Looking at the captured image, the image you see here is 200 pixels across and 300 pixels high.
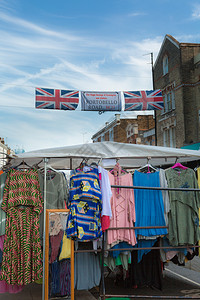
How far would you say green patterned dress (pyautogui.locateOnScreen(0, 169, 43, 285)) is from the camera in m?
5.47

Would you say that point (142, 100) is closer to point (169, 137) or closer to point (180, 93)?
point (180, 93)

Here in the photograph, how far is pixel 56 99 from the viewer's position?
1509 centimetres

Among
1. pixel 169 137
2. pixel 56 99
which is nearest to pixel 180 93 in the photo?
pixel 169 137

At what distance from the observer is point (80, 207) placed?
5070 millimetres

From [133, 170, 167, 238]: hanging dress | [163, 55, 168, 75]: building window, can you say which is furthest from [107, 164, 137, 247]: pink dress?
[163, 55, 168, 75]: building window

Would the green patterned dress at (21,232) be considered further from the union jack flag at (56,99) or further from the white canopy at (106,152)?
the union jack flag at (56,99)

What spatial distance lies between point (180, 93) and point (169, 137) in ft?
11.8

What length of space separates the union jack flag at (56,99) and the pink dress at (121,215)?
9.72m

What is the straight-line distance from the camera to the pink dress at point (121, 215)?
5.65m

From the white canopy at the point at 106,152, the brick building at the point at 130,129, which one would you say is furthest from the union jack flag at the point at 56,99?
the brick building at the point at 130,129

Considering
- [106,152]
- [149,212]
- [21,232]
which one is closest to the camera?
[21,232]

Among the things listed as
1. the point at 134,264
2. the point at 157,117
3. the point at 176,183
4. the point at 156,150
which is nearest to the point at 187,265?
the point at 134,264

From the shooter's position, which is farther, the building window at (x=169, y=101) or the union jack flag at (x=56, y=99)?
the building window at (x=169, y=101)

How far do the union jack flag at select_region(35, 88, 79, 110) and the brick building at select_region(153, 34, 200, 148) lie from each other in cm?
981
